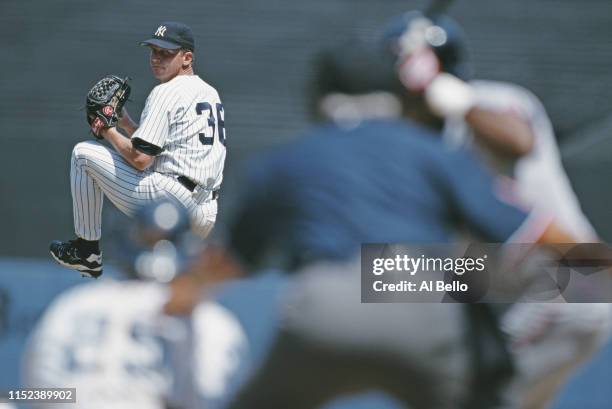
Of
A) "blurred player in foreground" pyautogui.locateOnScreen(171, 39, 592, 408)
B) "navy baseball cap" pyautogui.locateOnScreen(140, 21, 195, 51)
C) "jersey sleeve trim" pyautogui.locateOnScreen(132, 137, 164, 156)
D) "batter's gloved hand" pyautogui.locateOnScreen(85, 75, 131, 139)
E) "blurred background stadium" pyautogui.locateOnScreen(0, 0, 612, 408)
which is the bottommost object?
"blurred player in foreground" pyautogui.locateOnScreen(171, 39, 592, 408)

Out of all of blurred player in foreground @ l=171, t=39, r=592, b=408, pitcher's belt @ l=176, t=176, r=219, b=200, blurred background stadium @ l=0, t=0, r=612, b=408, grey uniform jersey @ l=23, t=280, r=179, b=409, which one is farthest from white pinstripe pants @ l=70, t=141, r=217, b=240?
blurred background stadium @ l=0, t=0, r=612, b=408

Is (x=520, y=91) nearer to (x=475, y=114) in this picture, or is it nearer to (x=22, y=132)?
(x=22, y=132)

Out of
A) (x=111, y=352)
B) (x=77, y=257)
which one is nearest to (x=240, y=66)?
(x=111, y=352)

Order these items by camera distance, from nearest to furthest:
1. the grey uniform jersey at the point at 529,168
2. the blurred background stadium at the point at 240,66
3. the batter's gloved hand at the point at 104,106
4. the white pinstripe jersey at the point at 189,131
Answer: the batter's gloved hand at the point at 104,106
the white pinstripe jersey at the point at 189,131
the grey uniform jersey at the point at 529,168
the blurred background stadium at the point at 240,66

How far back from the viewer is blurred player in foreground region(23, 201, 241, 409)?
3432 millimetres

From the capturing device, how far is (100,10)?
7766 millimetres

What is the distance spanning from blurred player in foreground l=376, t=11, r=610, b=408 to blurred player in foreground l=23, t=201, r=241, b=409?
0.74 m

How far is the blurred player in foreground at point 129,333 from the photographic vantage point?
3432 mm

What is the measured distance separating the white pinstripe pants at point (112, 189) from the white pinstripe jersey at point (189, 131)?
0.05 meters

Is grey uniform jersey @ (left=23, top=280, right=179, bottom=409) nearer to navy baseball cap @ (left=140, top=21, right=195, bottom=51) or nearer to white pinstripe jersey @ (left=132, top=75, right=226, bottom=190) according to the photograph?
white pinstripe jersey @ (left=132, top=75, right=226, bottom=190)

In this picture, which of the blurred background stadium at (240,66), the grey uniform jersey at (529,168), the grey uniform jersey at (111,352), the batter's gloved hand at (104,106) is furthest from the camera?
the blurred background stadium at (240,66)

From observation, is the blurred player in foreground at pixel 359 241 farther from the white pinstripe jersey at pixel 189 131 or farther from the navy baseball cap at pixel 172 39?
the navy baseball cap at pixel 172 39

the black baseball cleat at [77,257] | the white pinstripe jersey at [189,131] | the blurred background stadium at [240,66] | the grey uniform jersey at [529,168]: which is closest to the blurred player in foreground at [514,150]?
the grey uniform jersey at [529,168]

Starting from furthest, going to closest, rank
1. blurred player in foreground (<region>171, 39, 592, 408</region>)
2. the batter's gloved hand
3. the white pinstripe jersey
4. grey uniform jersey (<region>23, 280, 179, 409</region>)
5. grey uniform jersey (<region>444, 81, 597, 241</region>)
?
grey uniform jersey (<region>23, 280, 179, 409</region>)
grey uniform jersey (<region>444, 81, 597, 241</region>)
the white pinstripe jersey
the batter's gloved hand
blurred player in foreground (<region>171, 39, 592, 408</region>)
